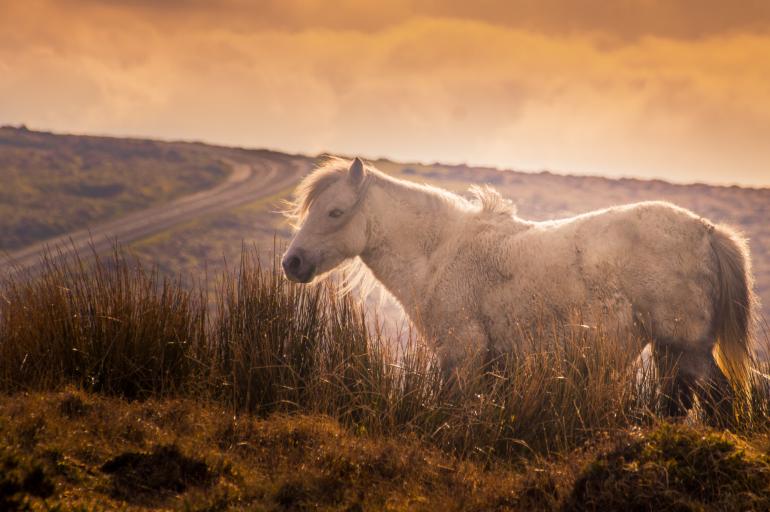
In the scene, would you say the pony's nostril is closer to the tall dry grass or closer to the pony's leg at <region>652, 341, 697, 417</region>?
the tall dry grass

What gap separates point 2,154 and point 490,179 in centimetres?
2412

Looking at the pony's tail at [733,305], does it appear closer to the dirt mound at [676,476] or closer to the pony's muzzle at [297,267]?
the dirt mound at [676,476]

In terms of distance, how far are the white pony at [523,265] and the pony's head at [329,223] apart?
0.03ft

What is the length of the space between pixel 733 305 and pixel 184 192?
3495 cm

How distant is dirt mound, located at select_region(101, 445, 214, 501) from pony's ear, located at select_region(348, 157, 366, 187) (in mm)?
3268

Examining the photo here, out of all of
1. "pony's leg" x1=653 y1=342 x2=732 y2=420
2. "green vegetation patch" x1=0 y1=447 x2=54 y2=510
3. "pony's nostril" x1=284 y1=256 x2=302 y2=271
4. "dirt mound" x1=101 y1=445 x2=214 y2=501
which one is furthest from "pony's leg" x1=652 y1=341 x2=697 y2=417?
"green vegetation patch" x1=0 y1=447 x2=54 y2=510

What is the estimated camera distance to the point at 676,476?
4.48 meters

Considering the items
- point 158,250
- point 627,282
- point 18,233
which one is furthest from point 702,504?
point 18,233

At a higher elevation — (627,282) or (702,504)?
(627,282)

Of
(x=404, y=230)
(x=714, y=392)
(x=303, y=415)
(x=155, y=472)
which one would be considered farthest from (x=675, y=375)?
(x=155, y=472)

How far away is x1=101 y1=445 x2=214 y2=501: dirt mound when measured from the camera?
470cm

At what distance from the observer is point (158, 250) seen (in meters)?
27.5

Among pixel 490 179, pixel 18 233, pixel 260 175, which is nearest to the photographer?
pixel 18 233

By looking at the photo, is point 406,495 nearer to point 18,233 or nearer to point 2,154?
point 18,233
